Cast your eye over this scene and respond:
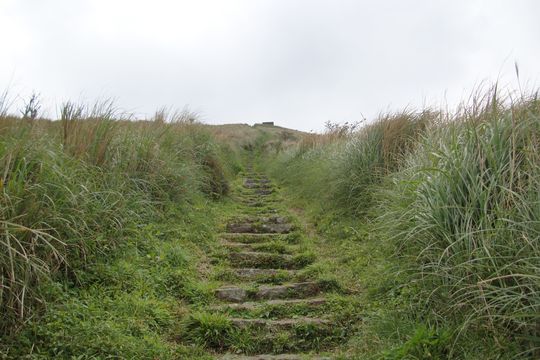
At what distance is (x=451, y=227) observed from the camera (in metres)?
3.55

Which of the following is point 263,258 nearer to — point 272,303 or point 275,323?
point 272,303

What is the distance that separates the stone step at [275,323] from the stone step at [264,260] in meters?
1.54

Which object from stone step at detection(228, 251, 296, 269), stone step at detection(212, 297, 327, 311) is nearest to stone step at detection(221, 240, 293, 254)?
stone step at detection(228, 251, 296, 269)

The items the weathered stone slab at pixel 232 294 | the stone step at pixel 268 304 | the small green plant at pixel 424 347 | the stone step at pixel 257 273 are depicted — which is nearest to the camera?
the small green plant at pixel 424 347

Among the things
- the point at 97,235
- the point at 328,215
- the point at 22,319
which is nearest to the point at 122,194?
the point at 97,235

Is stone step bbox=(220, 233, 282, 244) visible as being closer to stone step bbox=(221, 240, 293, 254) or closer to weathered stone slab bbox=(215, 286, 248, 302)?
stone step bbox=(221, 240, 293, 254)

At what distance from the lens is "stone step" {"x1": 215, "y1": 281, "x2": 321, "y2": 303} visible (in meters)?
4.88

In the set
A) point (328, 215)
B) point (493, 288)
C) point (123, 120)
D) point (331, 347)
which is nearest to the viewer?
point (493, 288)

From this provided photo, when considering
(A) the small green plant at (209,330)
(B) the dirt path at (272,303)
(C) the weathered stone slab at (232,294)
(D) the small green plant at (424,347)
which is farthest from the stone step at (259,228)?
(D) the small green plant at (424,347)

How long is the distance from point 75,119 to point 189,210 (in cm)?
229

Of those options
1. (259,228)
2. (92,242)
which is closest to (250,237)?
(259,228)

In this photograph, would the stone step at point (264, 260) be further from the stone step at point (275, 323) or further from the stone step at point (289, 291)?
the stone step at point (275, 323)

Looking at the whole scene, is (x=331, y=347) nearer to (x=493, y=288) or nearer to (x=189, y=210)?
(x=493, y=288)

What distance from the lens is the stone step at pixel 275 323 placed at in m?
4.18
